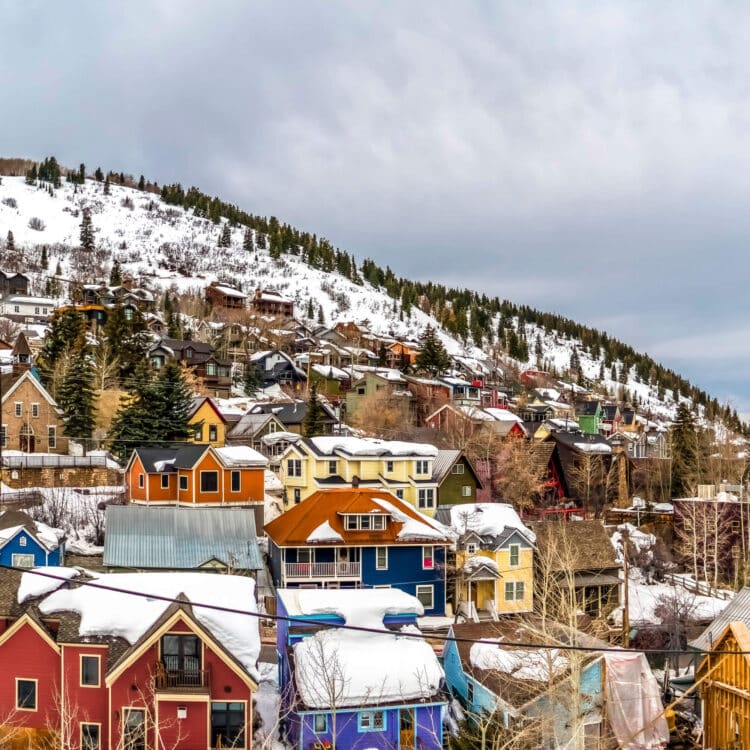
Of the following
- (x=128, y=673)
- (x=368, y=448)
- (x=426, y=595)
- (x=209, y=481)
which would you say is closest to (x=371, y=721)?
(x=128, y=673)

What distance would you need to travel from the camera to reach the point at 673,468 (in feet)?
228

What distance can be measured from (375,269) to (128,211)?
60284 mm

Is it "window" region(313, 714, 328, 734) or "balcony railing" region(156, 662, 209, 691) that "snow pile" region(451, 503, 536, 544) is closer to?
"window" region(313, 714, 328, 734)

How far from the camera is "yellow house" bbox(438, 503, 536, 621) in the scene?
124 feet

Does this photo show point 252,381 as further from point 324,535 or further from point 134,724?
point 134,724

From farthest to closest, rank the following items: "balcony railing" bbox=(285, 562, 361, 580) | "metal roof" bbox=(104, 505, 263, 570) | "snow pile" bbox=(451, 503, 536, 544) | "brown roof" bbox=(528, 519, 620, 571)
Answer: "brown roof" bbox=(528, 519, 620, 571), "snow pile" bbox=(451, 503, 536, 544), "balcony railing" bbox=(285, 562, 361, 580), "metal roof" bbox=(104, 505, 263, 570)

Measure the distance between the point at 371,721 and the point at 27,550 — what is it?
18533mm

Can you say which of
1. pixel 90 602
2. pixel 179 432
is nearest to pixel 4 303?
pixel 179 432

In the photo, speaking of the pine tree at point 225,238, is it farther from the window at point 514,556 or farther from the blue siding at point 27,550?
the window at point 514,556

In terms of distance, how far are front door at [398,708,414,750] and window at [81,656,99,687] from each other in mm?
8784

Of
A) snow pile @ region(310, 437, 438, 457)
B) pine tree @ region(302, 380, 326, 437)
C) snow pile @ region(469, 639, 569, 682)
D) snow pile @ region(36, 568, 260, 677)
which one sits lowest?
snow pile @ region(469, 639, 569, 682)

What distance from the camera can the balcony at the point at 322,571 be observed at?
120 feet

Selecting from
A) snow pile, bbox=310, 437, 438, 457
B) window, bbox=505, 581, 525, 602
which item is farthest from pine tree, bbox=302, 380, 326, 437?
window, bbox=505, 581, 525, 602

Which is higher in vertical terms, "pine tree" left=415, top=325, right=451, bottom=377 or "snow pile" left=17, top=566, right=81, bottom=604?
"pine tree" left=415, top=325, right=451, bottom=377
